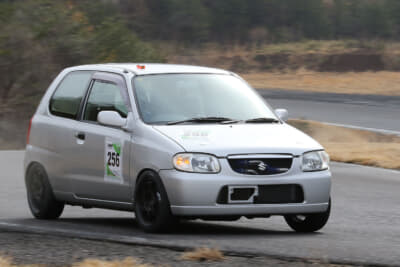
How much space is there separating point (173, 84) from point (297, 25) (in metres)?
56.9

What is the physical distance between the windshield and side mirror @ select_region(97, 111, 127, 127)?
200 mm

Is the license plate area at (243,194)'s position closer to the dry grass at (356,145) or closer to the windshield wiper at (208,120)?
the windshield wiper at (208,120)

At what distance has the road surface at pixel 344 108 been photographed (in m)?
27.7

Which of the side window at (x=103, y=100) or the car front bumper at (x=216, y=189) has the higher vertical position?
the side window at (x=103, y=100)

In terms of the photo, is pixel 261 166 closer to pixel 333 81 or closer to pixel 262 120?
pixel 262 120

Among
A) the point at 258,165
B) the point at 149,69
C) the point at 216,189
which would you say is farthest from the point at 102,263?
the point at 149,69

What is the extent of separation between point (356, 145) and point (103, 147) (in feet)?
37.8

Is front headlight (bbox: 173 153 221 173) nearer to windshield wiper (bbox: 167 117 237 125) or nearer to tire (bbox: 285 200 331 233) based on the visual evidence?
windshield wiper (bbox: 167 117 237 125)

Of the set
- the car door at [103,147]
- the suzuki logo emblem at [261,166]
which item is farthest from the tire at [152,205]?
the suzuki logo emblem at [261,166]

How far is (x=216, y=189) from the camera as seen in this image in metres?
7.91

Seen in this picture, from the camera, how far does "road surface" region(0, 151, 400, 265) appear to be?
285 inches

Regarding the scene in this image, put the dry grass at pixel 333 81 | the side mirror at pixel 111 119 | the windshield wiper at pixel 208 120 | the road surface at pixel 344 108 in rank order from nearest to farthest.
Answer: the windshield wiper at pixel 208 120 < the side mirror at pixel 111 119 < the road surface at pixel 344 108 < the dry grass at pixel 333 81

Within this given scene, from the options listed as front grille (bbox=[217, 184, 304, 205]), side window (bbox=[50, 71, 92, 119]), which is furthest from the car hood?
side window (bbox=[50, 71, 92, 119])

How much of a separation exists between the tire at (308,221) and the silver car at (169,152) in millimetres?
11
